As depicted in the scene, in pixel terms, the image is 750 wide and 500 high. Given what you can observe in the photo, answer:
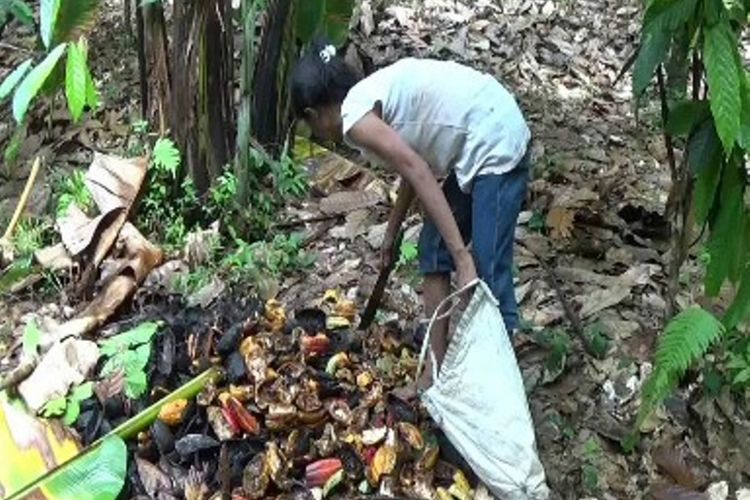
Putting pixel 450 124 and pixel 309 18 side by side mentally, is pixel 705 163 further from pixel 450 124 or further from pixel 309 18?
pixel 309 18

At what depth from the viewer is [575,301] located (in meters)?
4.35

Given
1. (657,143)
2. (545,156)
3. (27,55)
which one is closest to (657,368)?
(545,156)

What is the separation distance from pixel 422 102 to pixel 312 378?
37.9 inches

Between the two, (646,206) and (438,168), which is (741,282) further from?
(646,206)

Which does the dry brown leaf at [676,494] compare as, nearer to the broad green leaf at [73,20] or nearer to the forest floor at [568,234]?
the forest floor at [568,234]

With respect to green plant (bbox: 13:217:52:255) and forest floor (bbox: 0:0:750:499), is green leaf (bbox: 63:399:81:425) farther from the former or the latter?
green plant (bbox: 13:217:52:255)

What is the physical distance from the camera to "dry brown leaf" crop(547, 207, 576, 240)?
4.75 m

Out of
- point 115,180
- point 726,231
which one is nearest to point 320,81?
point 726,231

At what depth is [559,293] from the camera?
4.29 meters

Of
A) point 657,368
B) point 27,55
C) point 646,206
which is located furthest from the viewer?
point 27,55

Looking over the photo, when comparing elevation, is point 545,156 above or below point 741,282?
below

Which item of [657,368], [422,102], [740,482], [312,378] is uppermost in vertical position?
[422,102]

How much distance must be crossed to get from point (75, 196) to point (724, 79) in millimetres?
2845

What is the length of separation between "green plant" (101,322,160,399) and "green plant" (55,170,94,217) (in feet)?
2.90
